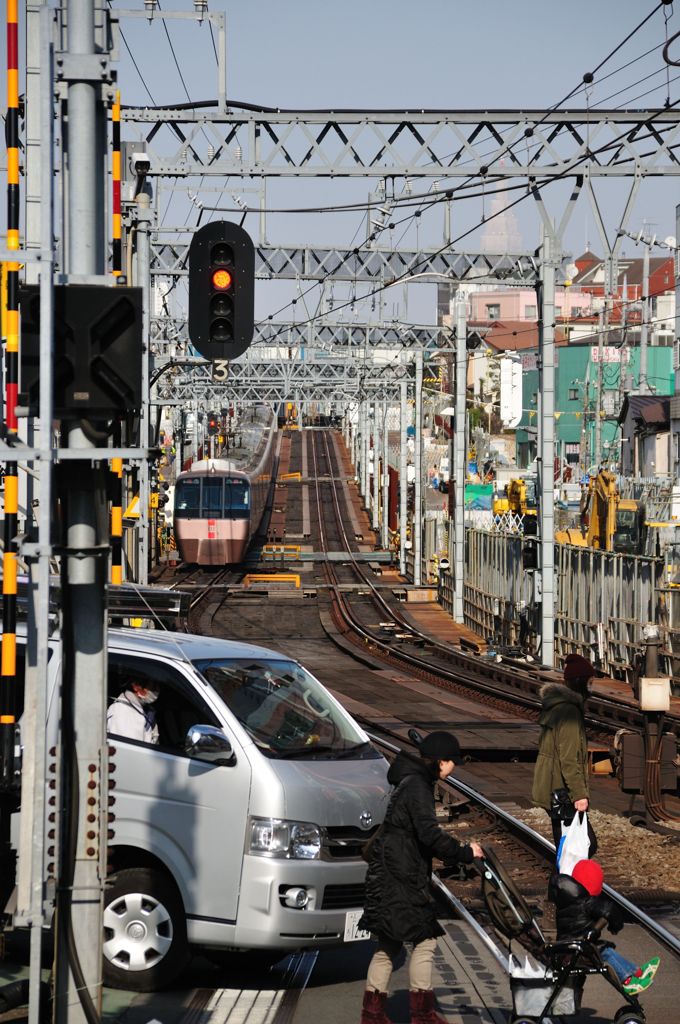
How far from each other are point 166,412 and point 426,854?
76398 mm

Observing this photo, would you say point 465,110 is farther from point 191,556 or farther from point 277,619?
point 191,556

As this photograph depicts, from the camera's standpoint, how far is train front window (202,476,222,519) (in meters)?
49.1

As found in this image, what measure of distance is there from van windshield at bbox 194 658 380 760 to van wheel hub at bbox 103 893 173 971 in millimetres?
991

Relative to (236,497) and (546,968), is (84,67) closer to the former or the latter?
(546,968)

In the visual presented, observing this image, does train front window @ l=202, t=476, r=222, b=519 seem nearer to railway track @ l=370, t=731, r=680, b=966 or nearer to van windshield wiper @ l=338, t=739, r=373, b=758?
railway track @ l=370, t=731, r=680, b=966

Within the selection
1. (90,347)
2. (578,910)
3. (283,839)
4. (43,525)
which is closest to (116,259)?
(90,347)

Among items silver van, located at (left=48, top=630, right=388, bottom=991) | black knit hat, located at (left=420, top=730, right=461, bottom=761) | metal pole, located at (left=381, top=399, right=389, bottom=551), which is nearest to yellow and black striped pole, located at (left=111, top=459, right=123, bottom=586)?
silver van, located at (left=48, top=630, right=388, bottom=991)

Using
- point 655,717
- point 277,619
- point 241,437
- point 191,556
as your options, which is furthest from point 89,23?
point 241,437

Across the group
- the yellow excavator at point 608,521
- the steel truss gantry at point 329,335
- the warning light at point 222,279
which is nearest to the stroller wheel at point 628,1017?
the warning light at point 222,279

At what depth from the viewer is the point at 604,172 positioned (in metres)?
21.2

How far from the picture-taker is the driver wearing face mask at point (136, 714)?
782 cm

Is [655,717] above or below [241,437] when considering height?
below

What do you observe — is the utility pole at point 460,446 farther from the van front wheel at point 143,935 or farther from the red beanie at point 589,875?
the van front wheel at point 143,935

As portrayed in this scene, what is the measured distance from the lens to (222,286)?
40.5 feet
